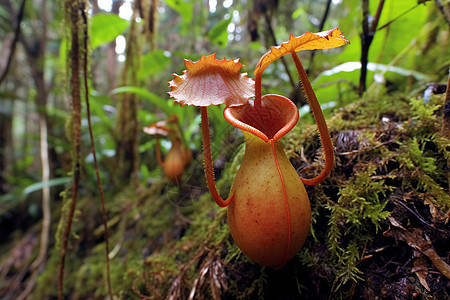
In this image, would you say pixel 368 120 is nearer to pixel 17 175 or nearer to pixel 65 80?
pixel 65 80

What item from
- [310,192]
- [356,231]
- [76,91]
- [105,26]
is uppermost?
[105,26]

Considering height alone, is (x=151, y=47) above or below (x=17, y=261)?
above

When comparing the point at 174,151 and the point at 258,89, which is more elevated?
the point at 258,89

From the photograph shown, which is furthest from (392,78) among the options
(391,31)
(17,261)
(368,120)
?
(17,261)

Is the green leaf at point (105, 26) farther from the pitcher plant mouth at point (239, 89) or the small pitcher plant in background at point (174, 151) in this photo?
the pitcher plant mouth at point (239, 89)

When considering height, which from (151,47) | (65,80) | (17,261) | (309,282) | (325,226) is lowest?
(17,261)

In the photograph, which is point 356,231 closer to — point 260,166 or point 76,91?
point 260,166

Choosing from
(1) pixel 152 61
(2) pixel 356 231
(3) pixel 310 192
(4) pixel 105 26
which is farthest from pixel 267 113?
(4) pixel 105 26

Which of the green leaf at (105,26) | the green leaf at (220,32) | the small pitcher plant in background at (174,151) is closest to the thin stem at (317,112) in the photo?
the small pitcher plant in background at (174,151)
